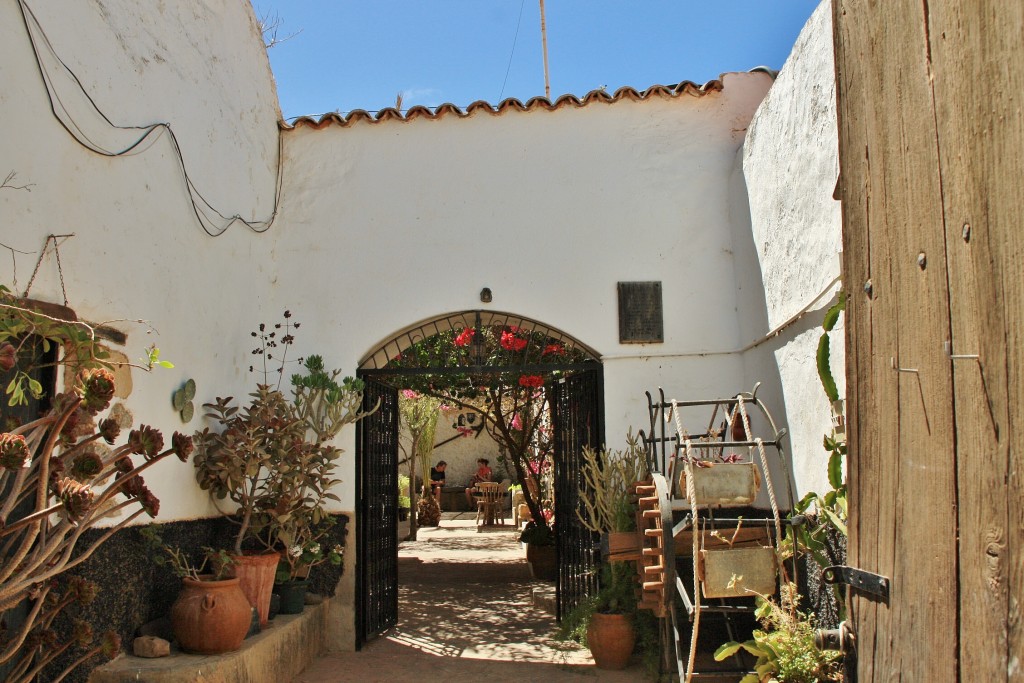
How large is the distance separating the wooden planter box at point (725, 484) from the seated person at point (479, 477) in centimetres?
1419

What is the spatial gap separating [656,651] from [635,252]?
2.96m

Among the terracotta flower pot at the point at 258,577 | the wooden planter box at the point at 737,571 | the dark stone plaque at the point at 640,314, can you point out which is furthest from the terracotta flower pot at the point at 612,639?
the terracotta flower pot at the point at 258,577

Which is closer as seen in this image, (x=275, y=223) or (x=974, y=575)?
(x=974, y=575)

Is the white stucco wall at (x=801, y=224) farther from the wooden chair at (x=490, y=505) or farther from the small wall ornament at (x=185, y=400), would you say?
the wooden chair at (x=490, y=505)

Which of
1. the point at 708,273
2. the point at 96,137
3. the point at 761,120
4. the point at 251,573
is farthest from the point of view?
the point at 708,273

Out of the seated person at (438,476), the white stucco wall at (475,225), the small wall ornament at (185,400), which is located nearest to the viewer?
the small wall ornament at (185,400)

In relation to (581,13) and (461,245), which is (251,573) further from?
(581,13)

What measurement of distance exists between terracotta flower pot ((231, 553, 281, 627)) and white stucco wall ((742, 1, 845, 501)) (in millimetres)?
3494

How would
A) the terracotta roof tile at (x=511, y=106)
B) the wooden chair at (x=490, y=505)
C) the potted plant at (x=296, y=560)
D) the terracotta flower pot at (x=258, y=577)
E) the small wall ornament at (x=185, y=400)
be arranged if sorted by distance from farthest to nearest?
the wooden chair at (x=490, y=505), the terracotta roof tile at (x=511, y=106), the potted plant at (x=296, y=560), the terracotta flower pot at (x=258, y=577), the small wall ornament at (x=185, y=400)

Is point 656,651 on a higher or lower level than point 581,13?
lower

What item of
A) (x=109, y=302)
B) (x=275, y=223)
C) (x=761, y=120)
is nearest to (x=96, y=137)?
(x=109, y=302)

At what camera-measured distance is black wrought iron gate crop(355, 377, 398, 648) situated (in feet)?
21.1

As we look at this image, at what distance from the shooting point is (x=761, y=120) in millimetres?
5770

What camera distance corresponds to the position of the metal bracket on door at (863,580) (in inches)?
55.6
